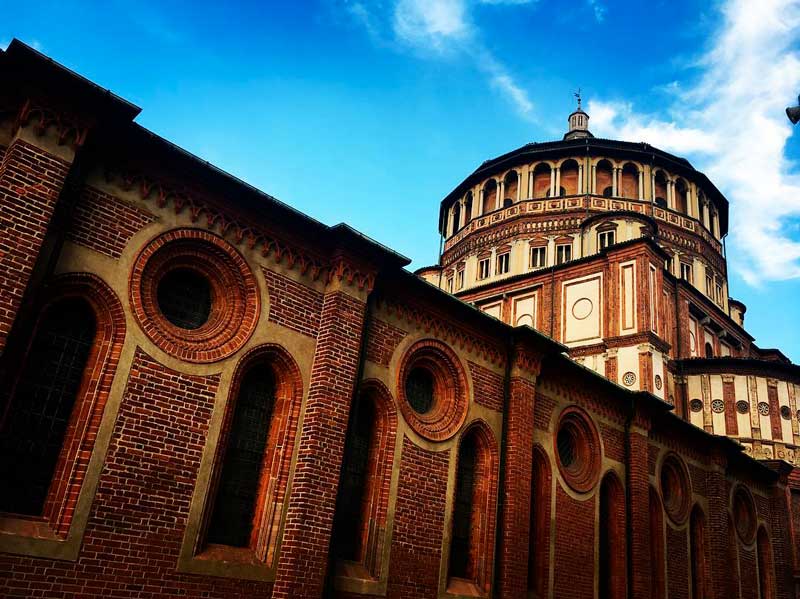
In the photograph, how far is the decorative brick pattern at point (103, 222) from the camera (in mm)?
8898

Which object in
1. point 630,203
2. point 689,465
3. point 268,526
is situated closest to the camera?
point 268,526

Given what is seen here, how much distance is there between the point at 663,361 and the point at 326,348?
18.2 metres

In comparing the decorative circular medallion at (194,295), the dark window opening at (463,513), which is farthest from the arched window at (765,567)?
the decorative circular medallion at (194,295)

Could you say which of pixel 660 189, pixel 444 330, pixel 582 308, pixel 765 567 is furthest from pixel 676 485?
pixel 660 189

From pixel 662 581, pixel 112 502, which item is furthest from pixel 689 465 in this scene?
pixel 112 502

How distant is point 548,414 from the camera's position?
15430 millimetres

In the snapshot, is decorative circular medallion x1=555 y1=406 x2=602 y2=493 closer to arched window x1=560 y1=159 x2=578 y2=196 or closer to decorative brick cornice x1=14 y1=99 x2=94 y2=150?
decorative brick cornice x1=14 y1=99 x2=94 y2=150

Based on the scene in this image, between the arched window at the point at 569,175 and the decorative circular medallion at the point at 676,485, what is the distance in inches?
647

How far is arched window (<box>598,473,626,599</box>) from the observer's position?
16.0m

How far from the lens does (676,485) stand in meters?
19.9

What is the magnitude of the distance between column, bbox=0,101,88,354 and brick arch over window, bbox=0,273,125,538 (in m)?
0.61

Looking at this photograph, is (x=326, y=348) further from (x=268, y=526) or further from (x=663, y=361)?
Result: (x=663, y=361)

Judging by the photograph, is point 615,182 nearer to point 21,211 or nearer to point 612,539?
point 612,539

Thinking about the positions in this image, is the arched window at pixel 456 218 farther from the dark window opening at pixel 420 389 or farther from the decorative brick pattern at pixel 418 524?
the decorative brick pattern at pixel 418 524
